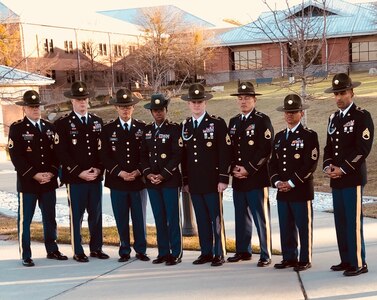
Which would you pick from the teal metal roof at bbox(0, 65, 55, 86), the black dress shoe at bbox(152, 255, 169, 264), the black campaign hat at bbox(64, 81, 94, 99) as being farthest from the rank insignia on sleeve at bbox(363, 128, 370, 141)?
the teal metal roof at bbox(0, 65, 55, 86)

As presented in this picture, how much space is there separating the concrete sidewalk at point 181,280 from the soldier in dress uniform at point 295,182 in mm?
243

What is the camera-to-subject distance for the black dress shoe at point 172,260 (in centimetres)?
685

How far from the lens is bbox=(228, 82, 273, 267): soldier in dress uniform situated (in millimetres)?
6629

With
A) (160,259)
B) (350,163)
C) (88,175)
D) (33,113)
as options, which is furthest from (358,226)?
(33,113)

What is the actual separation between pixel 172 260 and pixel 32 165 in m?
2.01

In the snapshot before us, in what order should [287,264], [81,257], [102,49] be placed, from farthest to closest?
[102,49]
[81,257]
[287,264]

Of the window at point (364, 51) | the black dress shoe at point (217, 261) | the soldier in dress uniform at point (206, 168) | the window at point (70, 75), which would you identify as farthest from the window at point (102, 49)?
the black dress shoe at point (217, 261)

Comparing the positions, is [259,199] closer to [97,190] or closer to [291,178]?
[291,178]

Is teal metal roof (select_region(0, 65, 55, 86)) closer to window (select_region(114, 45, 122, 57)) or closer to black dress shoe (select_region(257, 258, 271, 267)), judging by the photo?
black dress shoe (select_region(257, 258, 271, 267))

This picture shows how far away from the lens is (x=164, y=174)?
6.77 meters

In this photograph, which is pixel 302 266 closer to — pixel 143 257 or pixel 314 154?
pixel 314 154

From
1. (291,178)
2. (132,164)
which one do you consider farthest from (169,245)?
(291,178)

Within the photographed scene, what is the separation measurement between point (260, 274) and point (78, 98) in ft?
9.77

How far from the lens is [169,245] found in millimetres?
7055
